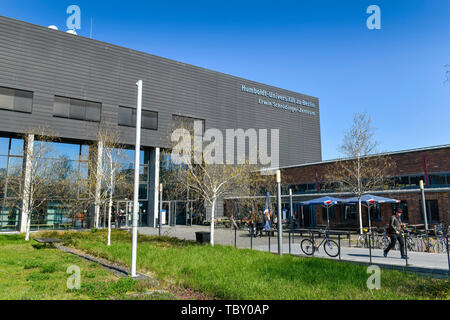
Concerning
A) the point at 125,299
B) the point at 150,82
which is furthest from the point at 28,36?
the point at 125,299

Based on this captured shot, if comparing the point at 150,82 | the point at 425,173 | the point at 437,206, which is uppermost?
the point at 150,82

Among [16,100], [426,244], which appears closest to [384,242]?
[426,244]

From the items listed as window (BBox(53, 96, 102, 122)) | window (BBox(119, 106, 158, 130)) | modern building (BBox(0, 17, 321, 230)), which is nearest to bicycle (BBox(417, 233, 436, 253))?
modern building (BBox(0, 17, 321, 230))

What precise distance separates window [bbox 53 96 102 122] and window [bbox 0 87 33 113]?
191 centimetres

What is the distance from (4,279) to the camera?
8109mm

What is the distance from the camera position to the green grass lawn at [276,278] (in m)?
6.36

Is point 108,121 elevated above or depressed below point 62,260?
above

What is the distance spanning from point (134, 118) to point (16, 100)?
951 cm

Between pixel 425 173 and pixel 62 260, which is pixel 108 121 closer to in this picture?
pixel 62 260

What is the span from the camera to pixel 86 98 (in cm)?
2897

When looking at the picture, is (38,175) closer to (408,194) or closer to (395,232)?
(395,232)

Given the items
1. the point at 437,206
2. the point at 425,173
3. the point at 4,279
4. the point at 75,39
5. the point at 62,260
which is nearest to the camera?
the point at 4,279
